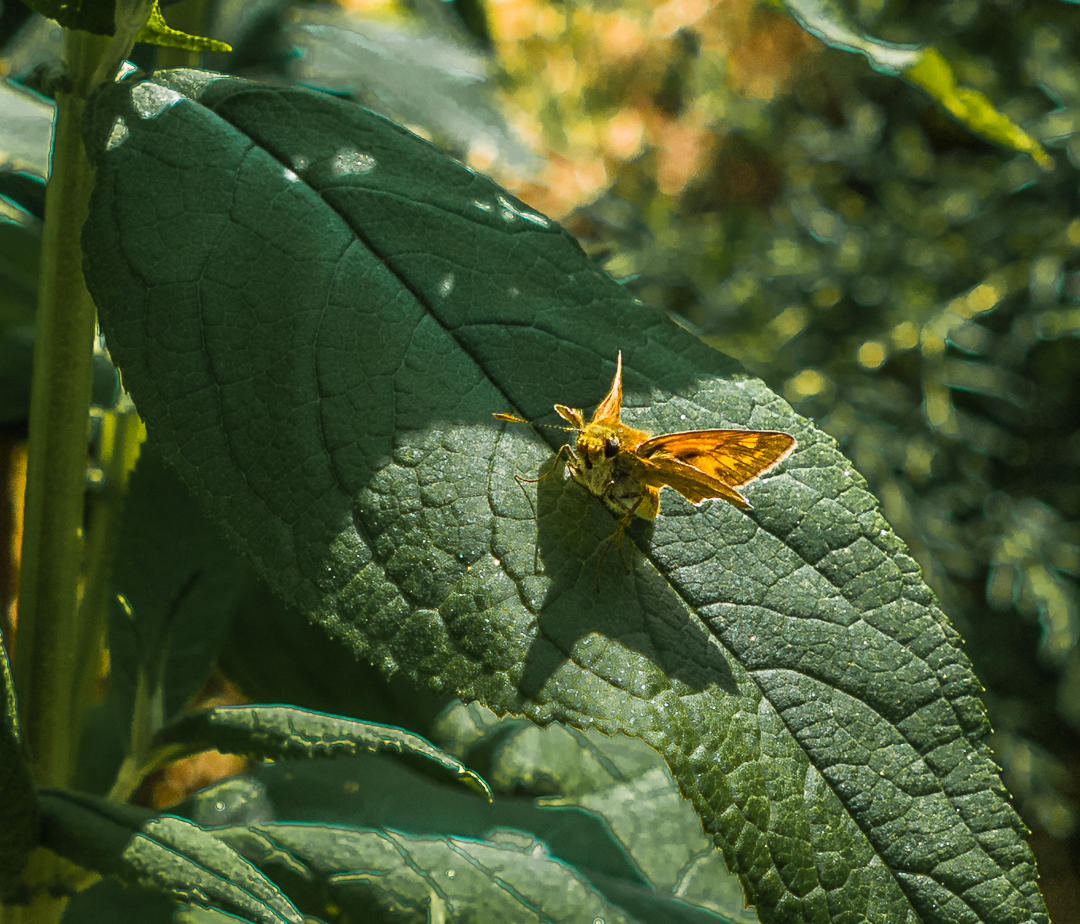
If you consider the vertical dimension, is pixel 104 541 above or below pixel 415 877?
above

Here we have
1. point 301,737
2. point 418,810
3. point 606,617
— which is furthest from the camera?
point 418,810

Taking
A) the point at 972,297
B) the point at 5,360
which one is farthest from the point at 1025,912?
the point at 972,297

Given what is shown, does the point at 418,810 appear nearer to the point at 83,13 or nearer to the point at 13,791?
the point at 13,791

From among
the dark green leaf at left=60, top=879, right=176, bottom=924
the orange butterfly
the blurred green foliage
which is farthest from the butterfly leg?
the blurred green foliage

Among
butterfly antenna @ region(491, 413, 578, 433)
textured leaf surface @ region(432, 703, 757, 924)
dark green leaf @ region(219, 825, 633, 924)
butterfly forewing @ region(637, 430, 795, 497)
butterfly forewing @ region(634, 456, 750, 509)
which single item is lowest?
textured leaf surface @ region(432, 703, 757, 924)

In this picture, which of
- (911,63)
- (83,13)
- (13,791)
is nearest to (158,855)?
(13,791)

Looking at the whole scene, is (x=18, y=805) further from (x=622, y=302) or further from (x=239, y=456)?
(x=622, y=302)

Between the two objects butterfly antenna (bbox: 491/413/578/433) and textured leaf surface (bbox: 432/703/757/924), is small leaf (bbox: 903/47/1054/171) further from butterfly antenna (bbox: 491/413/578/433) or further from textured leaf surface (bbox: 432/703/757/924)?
textured leaf surface (bbox: 432/703/757/924)
